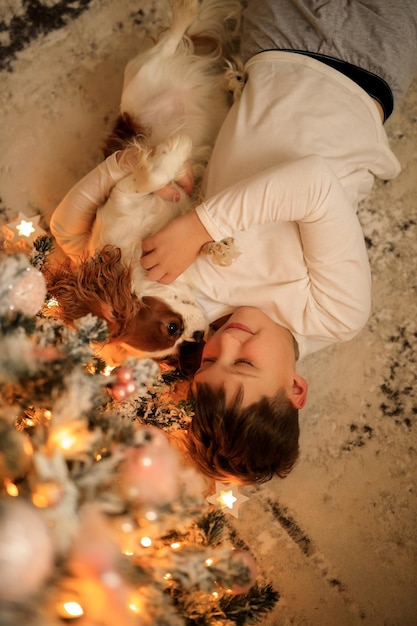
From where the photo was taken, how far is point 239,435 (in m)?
1.14

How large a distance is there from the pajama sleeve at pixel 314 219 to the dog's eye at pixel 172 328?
238 mm

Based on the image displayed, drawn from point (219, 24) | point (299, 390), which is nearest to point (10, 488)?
point (299, 390)

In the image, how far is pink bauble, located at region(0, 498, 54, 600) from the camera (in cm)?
Result: 50

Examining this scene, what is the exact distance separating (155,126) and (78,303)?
611 mm

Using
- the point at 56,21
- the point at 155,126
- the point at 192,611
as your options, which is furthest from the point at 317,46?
the point at 192,611

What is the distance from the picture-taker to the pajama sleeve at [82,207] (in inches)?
52.7

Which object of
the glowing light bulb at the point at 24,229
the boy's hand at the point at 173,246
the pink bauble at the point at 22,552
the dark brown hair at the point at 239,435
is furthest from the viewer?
the glowing light bulb at the point at 24,229

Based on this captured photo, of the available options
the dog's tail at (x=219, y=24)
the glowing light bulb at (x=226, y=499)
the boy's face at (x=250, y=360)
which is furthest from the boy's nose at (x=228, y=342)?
the dog's tail at (x=219, y=24)

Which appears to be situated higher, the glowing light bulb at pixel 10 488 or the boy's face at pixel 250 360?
the glowing light bulb at pixel 10 488

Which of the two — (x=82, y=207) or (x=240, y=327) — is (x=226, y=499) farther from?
(x=82, y=207)

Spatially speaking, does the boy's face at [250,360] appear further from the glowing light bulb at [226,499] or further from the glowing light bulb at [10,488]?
the glowing light bulb at [10,488]

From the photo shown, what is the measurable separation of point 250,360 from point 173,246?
1.08ft

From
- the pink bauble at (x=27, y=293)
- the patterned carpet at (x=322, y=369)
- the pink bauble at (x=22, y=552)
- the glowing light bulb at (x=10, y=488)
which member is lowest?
the patterned carpet at (x=322, y=369)

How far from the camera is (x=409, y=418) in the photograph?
5.06 ft
